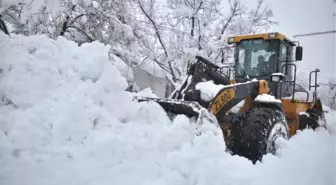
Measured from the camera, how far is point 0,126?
2607 mm

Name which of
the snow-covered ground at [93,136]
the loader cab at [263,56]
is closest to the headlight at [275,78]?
the loader cab at [263,56]

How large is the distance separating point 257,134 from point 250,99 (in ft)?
3.46

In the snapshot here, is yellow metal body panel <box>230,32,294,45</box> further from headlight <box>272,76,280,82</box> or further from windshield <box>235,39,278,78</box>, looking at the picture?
headlight <box>272,76,280,82</box>

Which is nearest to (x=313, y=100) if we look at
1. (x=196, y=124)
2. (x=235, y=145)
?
(x=235, y=145)

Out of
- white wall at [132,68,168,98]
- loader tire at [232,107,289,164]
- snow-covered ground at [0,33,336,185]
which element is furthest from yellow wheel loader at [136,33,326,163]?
white wall at [132,68,168,98]

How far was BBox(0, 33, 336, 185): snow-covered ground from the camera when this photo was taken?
2504 mm

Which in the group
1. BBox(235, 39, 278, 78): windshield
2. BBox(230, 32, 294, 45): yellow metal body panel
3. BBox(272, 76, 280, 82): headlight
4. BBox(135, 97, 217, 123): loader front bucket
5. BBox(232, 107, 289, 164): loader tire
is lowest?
BBox(232, 107, 289, 164): loader tire

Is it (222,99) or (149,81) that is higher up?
(222,99)

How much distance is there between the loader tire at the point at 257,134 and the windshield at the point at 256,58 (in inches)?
66.7

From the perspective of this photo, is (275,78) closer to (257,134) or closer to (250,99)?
(250,99)

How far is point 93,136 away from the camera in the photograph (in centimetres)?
281

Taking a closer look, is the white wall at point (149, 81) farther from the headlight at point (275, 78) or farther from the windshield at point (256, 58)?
the headlight at point (275, 78)

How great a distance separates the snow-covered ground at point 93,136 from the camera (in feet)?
8.21

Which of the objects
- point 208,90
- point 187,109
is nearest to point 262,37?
point 208,90
